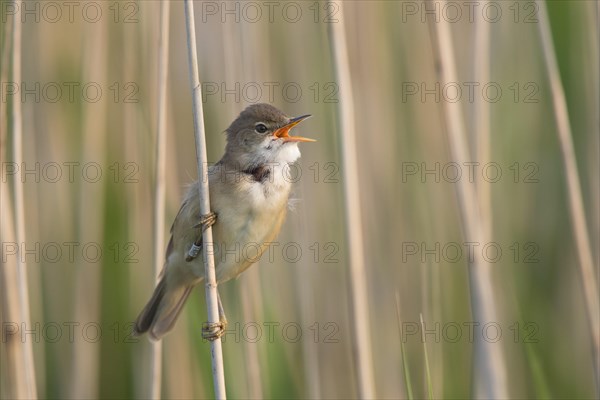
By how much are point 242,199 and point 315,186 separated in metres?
0.93

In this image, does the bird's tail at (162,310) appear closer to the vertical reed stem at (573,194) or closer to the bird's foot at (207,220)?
the bird's foot at (207,220)

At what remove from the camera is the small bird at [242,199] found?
124 inches

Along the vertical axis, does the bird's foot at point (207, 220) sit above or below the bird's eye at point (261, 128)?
below

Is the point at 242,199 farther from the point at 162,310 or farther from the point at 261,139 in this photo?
the point at 162,310

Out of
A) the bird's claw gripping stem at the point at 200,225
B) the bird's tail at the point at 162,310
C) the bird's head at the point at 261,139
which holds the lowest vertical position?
the bird's tail at the point at 162,310

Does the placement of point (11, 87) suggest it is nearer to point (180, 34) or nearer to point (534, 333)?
point (180, 34)

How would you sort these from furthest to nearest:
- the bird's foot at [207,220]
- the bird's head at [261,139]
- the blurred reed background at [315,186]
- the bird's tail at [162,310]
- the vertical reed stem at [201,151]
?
the blurred reed background at [315,186] → the bird's tail at [162,310] → the bird's head at [261,139] → the bird's foot at [207,220] → the vertical reed stem at [201,151]

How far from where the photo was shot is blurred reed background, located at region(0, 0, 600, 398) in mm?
3793

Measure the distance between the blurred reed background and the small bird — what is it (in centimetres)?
39

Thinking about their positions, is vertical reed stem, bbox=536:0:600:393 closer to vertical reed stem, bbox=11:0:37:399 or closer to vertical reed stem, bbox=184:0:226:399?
vertical reed stem, bbox=184:0:226:399

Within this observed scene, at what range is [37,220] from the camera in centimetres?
398

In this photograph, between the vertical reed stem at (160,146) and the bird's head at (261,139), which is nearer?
the vertical reed stem at (160,146)

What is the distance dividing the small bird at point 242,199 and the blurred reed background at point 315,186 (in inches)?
15.4

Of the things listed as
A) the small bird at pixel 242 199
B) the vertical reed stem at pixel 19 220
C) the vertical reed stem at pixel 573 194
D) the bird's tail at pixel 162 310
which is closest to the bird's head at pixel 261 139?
the small bird at pixel 242 199
